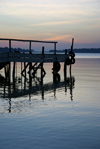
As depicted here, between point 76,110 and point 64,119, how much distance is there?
5.81 feet

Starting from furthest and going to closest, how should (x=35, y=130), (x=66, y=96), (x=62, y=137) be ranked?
(x=66, y=96), (x=35, y=130), (x=62, y=137)

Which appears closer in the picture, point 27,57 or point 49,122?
point 49,122

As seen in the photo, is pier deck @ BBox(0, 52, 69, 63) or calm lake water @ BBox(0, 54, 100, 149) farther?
pier deck @ BBox(0, 52, 69, 63)

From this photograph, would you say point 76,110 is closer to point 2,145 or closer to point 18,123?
point 18,123

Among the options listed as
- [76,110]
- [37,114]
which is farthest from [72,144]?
[76,110]

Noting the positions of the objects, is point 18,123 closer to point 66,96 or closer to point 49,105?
point 49,105

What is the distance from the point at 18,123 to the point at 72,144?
8.76 ft

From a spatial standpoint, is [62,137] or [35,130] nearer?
[62,137]

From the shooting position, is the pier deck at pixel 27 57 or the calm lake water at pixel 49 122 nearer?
the calm lake water at pixel 49 122

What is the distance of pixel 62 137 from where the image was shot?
29.4ft

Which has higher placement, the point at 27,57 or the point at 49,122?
the point at 27,57

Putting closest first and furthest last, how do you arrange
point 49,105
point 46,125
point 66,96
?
point 46,125, point 49,105, point 66,96

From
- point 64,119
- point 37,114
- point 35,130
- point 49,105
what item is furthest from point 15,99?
point 35,130

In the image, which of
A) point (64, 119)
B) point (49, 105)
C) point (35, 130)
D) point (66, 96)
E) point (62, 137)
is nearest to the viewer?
point (62, 137)
